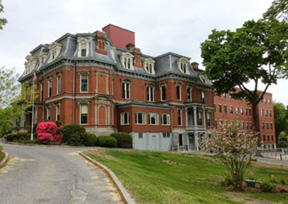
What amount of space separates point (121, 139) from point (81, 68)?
1060cm

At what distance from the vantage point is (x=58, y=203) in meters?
7.69

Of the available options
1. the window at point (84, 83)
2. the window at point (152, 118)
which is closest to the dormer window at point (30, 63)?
the window at point (84, 83)

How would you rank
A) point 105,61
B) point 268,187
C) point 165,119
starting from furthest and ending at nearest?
point 165,119, point 105,61, point 268,187

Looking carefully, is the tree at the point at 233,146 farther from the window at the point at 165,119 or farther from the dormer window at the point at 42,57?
the dormer window at the point at 42,57

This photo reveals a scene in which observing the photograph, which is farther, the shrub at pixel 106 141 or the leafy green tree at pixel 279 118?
the leafy green tree at pixel 279 118

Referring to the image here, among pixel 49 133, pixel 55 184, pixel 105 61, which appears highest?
pixel 105 61

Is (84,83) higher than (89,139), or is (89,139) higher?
(84,83)

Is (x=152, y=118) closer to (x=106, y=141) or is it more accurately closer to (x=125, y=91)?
(x=125, y=91)

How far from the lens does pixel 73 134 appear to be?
28781 millimetres

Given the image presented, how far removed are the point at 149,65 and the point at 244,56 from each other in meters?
16.1

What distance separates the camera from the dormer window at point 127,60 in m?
39.2

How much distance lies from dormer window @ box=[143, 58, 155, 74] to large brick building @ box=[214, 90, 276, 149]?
21680 mm

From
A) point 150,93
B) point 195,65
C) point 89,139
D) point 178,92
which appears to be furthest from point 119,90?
point 195,65

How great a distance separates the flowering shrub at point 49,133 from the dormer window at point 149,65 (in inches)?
739
